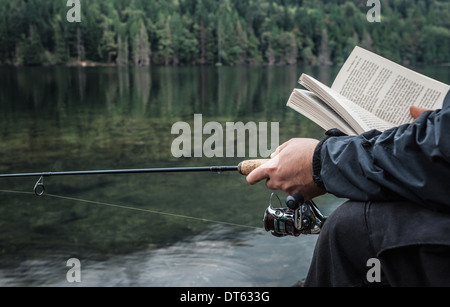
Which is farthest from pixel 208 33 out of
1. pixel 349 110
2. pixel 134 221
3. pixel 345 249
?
pixel 345 249

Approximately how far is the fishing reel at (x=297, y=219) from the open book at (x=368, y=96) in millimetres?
285

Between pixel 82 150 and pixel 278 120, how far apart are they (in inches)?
328

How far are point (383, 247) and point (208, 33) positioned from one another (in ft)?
253

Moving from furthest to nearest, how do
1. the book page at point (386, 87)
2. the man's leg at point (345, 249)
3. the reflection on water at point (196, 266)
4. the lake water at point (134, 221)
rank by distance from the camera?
the lake water at point (134, 221) → the reflection on water at point (196, 266) → the book page at point (386, 87) → the man's leg at point (345, 249)

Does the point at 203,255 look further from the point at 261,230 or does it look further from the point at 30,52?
the point at 30,52

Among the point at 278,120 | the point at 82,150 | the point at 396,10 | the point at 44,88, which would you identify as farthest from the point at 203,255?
the point at 396,10

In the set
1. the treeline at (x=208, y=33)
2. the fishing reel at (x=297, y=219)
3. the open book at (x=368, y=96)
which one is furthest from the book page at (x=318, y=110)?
the treeline at (x=208, y=33)

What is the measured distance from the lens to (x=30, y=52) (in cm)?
6625

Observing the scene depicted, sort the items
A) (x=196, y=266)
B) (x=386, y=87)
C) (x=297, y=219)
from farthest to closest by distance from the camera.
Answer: (x=196, y=266) < (x=386, y=87) < (x=297, y=219)

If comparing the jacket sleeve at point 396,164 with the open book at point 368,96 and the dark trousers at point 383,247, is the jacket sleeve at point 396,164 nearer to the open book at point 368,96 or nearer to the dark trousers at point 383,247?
the dark trousers at point 383,247

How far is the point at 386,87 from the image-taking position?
75.5 inches

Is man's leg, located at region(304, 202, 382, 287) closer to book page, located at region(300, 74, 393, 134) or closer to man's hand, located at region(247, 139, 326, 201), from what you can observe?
man's hand, located at region(247, 139, 326, 201)

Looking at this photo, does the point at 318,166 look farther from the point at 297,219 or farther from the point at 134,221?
the point at 134,221

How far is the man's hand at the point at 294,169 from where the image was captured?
1567mm
